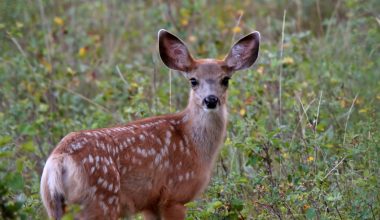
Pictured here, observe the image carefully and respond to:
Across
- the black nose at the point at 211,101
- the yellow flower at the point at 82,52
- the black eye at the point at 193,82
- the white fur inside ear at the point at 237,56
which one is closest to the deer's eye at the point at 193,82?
the black eye at the point at 193,82

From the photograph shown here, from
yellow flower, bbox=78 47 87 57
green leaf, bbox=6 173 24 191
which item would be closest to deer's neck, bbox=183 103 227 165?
green leaf, bbox=6 173 24 191

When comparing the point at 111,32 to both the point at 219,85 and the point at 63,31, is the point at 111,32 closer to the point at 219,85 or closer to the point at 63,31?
the point at 63,31

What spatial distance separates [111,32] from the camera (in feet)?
39.5

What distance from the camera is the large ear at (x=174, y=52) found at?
7.75 metres

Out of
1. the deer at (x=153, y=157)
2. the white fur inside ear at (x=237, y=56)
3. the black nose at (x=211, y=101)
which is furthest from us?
the white fur inside ear at (x=237, y=56)

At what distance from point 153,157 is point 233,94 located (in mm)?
2247

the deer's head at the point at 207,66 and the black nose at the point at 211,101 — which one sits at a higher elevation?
the deer's head at the point at 207,66

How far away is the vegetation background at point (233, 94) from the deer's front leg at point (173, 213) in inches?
3.9

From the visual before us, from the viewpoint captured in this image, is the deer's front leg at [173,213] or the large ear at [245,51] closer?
the deer's front leg at [173,213]

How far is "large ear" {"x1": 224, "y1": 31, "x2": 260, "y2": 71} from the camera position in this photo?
7.89m

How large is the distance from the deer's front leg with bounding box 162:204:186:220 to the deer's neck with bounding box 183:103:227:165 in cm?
55

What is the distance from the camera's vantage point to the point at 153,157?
6.88 meters

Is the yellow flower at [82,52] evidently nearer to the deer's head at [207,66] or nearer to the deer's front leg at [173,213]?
the deer's head at [207,66]

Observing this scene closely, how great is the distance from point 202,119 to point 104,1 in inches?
212
